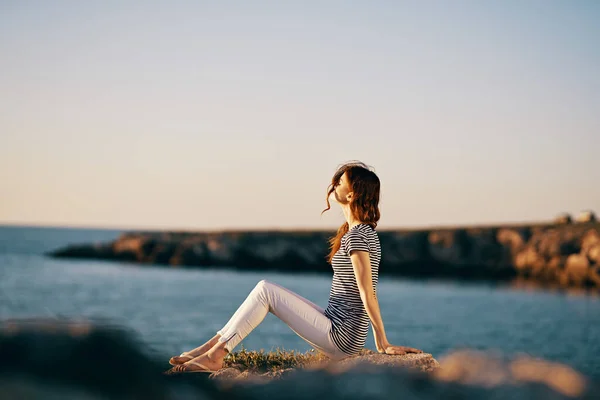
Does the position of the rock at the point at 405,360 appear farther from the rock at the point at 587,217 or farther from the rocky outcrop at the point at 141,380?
the rock at the point at 587,217

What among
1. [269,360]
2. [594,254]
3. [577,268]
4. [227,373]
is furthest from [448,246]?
[227,373]

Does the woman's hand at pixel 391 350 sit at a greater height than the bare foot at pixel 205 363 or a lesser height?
greater

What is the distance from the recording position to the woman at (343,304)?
254 inches

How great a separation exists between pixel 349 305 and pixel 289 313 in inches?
23.6

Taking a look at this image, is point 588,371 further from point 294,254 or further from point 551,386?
point 294,254

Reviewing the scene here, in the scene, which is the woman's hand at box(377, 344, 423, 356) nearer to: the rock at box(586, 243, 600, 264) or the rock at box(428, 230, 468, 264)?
the rock at box(586, 243, 600, 264)

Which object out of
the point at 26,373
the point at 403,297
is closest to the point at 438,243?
the point at 403,297

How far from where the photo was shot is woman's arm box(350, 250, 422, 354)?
6.38m

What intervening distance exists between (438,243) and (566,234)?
10.7m

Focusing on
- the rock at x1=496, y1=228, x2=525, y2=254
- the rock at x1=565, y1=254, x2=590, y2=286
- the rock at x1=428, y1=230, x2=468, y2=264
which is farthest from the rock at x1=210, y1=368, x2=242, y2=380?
the rock at x1=496, y1=228, x2=525, y2=254

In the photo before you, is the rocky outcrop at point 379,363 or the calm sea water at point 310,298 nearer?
the rocky outcrop at point 379,363

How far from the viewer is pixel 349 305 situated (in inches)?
265

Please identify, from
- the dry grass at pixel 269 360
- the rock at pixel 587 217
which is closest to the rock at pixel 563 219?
the rock at pixel 587 217

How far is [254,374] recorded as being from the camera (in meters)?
6.36
